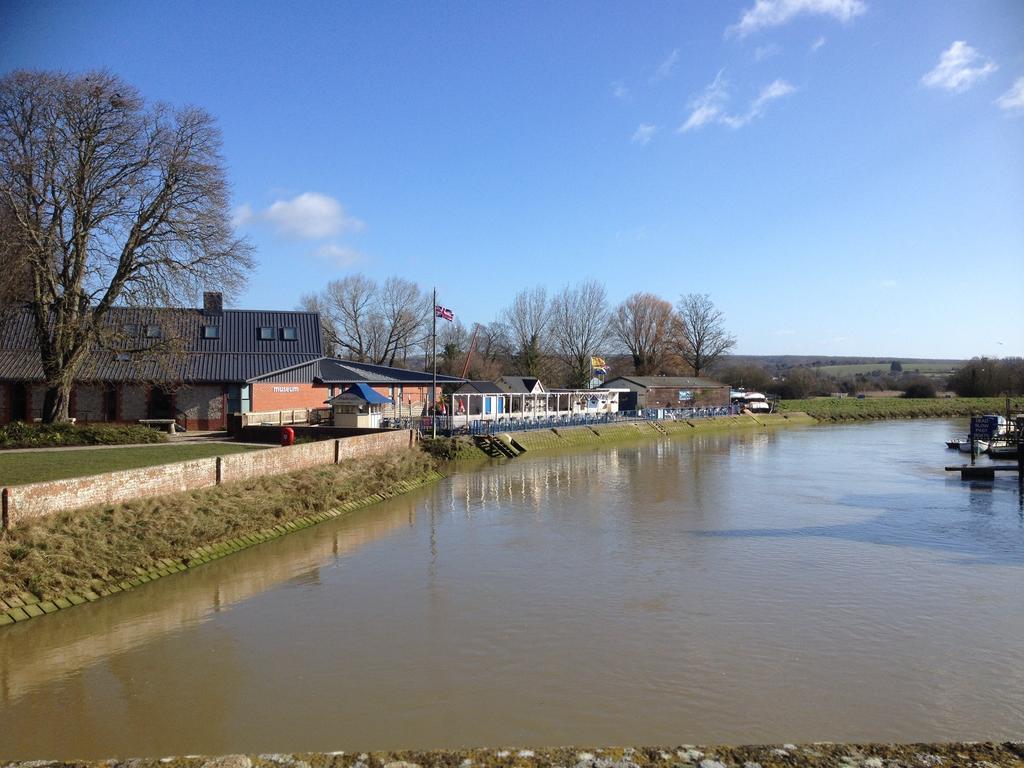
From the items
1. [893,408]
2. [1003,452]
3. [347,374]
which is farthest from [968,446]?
[893,408]

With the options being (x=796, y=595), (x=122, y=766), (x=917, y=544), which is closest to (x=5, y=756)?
(x=122, y=766)

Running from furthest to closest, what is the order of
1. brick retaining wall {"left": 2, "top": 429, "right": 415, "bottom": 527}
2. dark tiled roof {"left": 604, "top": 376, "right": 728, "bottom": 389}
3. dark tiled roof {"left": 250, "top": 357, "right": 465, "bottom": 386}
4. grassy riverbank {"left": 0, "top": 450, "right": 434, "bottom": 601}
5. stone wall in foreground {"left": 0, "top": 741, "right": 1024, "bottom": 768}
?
dark tiled roof {"left": 604, "top": 376, "right": 728, "bottom": 389}, dark tiled roof {"left": 250, "top": 357, "right": 465, "bottom": 386}, brick retaining wall {"left": 2, "top": 429, "right": 415, "bottom": 527}, grassy riverbank {"left": 0, "top": 450, "right": 434, "bottom": 601}, stone wall in foreground {"left": 0, "top": 741, "right": 1024, "bottom": 768}

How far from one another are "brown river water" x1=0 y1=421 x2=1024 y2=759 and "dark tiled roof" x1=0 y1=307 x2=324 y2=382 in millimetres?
12662

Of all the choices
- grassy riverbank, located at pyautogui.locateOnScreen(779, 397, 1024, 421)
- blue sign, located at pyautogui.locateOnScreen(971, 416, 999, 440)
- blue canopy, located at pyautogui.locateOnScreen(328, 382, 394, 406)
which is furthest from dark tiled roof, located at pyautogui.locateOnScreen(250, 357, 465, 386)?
grassy riverbank, located at pyautogui.locateOnScreen(779, 397, 1024, 421)

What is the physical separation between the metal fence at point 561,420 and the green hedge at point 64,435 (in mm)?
11821

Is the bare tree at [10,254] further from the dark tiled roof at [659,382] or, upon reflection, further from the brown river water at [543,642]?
the dark tiled roof at [659,382]

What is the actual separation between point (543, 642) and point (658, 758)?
4631 millimetres

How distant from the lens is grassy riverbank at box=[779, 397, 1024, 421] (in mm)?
73188

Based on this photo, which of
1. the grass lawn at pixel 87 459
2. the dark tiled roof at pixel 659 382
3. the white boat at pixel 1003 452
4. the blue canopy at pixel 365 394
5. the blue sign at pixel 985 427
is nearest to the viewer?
the grass lawn at pixel 87 459

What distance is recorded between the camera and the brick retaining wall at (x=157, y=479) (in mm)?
12852

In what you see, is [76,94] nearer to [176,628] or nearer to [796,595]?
[176,628]

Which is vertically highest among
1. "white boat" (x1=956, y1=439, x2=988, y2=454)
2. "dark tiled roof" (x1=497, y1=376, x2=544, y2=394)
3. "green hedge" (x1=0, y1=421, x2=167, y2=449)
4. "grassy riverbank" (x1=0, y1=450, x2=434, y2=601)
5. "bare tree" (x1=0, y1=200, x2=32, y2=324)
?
"bare tree" (x1=0, y1=200, x2=32, y2=324)

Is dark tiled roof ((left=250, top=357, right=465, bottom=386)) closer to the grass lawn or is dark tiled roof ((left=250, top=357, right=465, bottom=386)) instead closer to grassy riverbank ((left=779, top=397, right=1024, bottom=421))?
the grass lawn

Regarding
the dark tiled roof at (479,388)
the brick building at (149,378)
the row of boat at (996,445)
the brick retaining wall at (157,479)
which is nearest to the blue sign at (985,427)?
the row of boat at (996,445)
